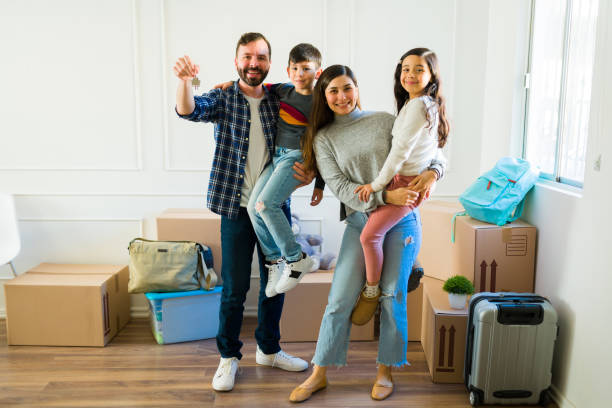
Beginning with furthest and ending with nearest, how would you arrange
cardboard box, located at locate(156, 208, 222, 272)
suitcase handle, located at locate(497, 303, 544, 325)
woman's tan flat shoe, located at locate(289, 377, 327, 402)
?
1. cardboard box, located at locate(156, 208, 222, 272)
2. woman's tan flat shoe, located at locate(289, 377, 327, 402)
3. suitcase handle, located at locate(497, 303, 544, 325)

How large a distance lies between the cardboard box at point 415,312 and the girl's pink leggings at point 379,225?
3.01 feet

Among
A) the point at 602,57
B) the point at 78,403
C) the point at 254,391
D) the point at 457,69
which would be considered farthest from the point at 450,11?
the point at 78,403

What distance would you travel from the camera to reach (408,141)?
203cm

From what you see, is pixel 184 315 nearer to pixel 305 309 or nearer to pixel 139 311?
pixel 139 311

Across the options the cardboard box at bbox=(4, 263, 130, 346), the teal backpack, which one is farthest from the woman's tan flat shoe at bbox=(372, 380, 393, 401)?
the cardboard box at bbox=(4, 263, 130, 346)

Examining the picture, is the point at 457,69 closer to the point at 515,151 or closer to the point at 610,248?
the point at 515,151

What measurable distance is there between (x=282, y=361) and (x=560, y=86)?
1921 mm

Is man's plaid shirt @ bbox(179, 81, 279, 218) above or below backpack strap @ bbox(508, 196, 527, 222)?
above

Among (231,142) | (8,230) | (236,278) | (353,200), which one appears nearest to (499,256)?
(353,200)

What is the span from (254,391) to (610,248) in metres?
1.62

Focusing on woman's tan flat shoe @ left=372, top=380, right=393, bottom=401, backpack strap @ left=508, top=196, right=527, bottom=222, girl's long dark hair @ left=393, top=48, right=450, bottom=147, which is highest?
girl's long dark hair @ left=393, top=48, right=450, bottom=147

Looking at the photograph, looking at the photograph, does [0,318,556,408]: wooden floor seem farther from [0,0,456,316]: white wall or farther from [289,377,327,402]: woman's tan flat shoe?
[0,0,456,316]: white wall

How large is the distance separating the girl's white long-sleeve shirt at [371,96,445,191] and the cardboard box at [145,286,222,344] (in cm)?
145

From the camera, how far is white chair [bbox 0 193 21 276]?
10.6 ft
